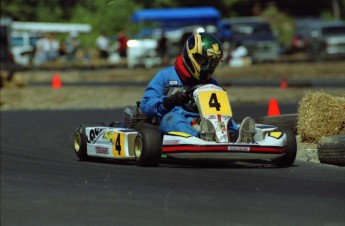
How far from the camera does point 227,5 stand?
5725 cm

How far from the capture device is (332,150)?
9391 millimetres

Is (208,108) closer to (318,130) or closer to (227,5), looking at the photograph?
(318,130)

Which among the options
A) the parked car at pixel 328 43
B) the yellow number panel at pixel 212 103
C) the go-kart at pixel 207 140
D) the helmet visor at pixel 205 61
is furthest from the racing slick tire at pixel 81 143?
the parked car at pixel 328 43

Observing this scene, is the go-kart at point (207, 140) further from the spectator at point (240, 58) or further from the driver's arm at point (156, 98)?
the spectator at point (240, 58)

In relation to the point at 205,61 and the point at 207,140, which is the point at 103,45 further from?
the point at 207,140

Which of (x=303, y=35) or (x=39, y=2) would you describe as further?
(x=39, y=2)

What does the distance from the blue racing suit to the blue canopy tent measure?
3029 centimetres

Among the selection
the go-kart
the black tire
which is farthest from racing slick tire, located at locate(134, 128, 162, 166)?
the black tire

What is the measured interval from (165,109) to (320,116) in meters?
1.63

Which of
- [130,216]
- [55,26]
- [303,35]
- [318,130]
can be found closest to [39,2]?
[55,26]

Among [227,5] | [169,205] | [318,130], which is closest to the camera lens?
[169,205]

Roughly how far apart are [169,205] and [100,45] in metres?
35.1

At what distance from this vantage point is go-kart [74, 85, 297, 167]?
896 centimetres

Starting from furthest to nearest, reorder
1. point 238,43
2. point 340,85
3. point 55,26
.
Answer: point 55,26
point 238,43
point 340,85
